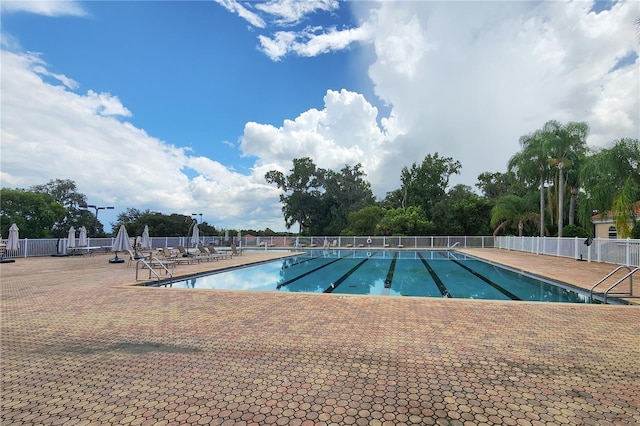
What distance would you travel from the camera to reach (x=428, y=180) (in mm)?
38250

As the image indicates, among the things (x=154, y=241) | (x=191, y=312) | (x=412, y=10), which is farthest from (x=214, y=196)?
(x=191, y=312)

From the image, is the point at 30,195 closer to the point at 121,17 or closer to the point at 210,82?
the point at 210,82

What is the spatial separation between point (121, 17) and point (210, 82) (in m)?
5.89

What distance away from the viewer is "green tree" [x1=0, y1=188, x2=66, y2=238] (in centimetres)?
2597

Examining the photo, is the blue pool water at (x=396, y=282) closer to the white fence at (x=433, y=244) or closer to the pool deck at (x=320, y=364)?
the pool deck at (x=320, y=364)

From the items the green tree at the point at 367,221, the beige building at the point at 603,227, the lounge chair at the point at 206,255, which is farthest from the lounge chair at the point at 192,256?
the beige building at the point at 603,227

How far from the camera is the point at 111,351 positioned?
367 cm

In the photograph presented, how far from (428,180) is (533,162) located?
15.1 metres

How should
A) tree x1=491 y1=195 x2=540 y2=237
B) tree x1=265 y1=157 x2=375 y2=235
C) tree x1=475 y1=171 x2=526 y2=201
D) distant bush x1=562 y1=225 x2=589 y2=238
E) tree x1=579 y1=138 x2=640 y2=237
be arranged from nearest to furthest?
tree x1=579 y1=138 x2=640 y2=237, distant bush x1=562 y1=225 x2=589 y2=238, tree x1=491 y1=195 x2=540 y2=237, tree x1=475 y1=171 x2=526 y2=201, tree x1=265 y1=157 x2=375 y2=235

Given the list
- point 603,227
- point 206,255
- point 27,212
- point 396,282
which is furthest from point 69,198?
point 603,227

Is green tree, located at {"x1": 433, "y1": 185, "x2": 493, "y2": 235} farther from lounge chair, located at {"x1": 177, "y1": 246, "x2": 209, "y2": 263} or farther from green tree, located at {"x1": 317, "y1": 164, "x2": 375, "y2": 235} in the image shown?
lounge chair, located at {"x1": 177, "y1": 246, "x2": 209, "y2": 263}

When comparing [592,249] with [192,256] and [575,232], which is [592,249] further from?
[192,256]

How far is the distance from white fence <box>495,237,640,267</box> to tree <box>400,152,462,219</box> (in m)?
16.9

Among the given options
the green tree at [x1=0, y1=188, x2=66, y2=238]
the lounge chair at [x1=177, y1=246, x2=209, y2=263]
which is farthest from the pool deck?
the green tree at [x1=0, y1=188, x2=66, y2=238]
